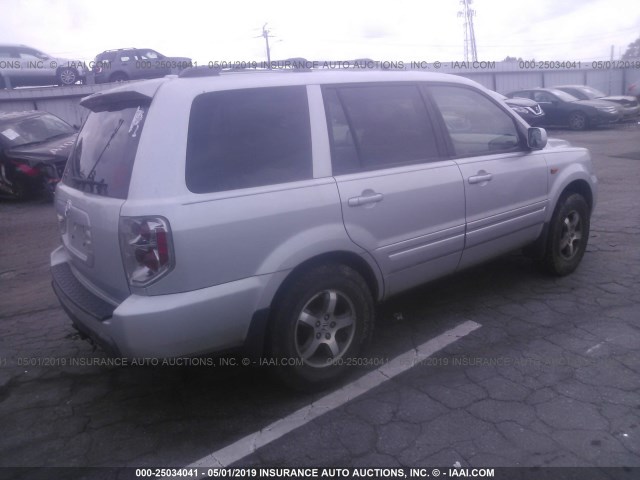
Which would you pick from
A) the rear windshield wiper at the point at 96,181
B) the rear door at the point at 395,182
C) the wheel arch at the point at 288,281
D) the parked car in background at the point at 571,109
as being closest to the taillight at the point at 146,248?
the rear windshield wiper at the point at 96,181

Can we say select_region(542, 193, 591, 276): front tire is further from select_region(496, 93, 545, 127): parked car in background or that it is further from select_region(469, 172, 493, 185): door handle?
select_region(496, 93, 545, 127): parked car in background

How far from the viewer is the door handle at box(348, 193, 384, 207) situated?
10.8 feet

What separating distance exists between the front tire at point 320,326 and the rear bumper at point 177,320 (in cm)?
20

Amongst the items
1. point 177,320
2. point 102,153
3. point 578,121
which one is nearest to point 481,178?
point 177,320

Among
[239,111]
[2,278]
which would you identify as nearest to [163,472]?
[239,111]

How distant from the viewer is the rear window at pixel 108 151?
287cm

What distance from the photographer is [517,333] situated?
3979 millimetres

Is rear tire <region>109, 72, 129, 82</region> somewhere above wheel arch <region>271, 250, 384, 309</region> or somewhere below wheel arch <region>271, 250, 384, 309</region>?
above

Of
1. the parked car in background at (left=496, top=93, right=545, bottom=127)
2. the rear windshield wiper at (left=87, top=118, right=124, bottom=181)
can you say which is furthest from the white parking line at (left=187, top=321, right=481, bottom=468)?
the parked car in background at (left=496, top=93, right=545, bottom=127)

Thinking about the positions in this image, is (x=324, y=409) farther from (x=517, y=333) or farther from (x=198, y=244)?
(x=517, y=333)

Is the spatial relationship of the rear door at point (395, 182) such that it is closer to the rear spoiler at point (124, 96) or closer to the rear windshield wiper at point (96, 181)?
the rear spoiler at point (124, 96)

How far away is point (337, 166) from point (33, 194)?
8.91 metres

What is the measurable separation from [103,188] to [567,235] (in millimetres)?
3864

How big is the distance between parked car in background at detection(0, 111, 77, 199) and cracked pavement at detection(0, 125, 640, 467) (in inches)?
220
